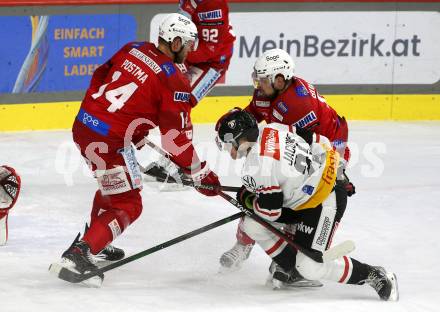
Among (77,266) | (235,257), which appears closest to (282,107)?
(235,257)

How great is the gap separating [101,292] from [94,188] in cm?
225

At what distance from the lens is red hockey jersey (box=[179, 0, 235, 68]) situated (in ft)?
24.5

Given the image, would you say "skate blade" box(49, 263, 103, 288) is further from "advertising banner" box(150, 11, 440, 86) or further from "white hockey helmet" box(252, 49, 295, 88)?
"advertising banner" box(150, 11, 440, 86)

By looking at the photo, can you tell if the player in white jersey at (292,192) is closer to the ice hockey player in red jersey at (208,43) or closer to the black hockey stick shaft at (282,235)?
the black hockey stick shaft at (282,235)

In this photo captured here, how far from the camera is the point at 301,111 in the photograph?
17.7 ft

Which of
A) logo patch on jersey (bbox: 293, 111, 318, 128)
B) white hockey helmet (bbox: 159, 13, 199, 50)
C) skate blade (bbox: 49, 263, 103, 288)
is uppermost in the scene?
white hockey helmet (bbox: 159, 13, 199, 50)

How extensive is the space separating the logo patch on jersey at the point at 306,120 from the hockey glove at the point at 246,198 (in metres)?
0.50

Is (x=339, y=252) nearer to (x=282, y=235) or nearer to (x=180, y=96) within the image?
(x=282, y=235)

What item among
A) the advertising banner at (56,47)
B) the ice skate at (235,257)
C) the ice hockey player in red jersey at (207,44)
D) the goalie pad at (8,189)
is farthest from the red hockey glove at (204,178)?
the advertising banner at (56,47)

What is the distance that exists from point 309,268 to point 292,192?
1.16ft

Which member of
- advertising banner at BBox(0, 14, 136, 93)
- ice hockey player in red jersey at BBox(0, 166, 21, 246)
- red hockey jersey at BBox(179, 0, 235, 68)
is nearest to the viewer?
ice hockey player in red jersey at BBox(0, 166, 21, 246)

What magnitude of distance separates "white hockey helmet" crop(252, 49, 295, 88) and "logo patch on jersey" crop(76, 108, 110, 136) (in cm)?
82

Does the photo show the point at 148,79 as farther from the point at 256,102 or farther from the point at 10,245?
the point at 10,245

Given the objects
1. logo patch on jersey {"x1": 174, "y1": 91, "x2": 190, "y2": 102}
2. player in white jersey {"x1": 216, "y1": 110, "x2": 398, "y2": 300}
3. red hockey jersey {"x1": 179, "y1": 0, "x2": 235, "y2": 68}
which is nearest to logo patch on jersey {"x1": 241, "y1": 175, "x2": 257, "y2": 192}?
player in white jersey {"x1": 216, "y1": 110, "x2": 398, "y2": 300}
